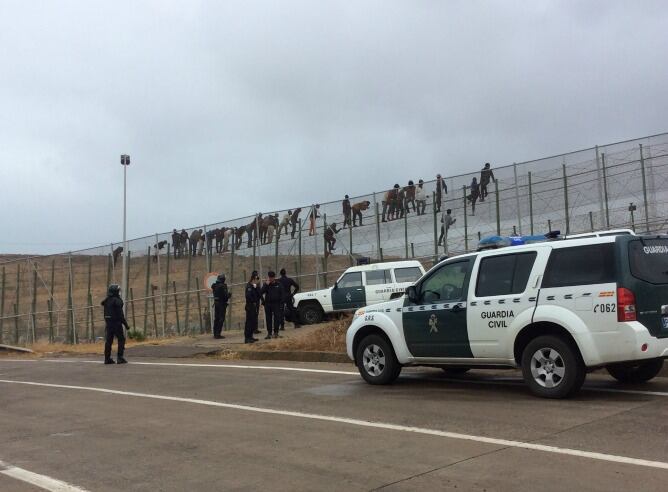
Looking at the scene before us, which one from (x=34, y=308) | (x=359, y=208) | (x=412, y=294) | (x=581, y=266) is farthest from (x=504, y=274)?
(x=34, y=308)

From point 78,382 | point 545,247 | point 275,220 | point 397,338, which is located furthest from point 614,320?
point 275,220

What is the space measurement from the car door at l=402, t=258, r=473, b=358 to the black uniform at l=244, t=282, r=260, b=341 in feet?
28.0

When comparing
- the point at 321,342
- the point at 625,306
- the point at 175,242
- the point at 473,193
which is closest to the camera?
→ the point at 625,306

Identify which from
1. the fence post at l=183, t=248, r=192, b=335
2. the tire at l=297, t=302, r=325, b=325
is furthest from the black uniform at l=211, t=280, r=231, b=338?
the fence post at l=183, t=248, r=192, b=335

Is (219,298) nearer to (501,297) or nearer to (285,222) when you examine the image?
(285,222)

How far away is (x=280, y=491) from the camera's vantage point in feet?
16.1

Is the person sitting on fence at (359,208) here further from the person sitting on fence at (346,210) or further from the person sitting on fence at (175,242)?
the person sitting on fence at (175,242)

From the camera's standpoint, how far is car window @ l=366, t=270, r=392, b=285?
63.2 feet

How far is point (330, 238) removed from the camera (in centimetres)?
2316

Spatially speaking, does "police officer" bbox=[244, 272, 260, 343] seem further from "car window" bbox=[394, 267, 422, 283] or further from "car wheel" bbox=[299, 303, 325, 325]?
"car window" bbox=[394, 267, 422, 283]

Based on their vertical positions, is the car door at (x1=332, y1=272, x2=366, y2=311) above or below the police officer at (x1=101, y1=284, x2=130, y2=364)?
above

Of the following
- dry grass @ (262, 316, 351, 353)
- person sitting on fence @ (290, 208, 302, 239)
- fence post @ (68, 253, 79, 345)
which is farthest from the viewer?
fence post @ (68, 253, 79, 345)

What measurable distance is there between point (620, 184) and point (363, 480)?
14453 mm

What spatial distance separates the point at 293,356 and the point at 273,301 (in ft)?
11.1
